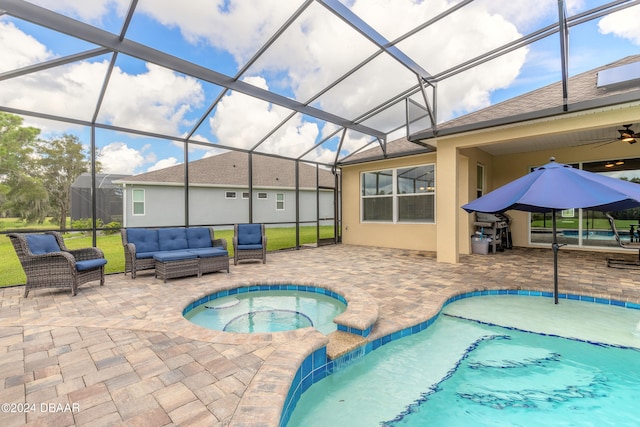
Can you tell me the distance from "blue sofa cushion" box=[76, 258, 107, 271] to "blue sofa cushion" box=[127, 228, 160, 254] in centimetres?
77

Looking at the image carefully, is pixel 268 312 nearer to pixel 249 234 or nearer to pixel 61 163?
pixel 249 234

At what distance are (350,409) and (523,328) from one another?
8.91ft

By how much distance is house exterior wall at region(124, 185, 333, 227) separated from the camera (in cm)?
711

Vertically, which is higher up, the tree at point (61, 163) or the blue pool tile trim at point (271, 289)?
the tree at point (61, 163)

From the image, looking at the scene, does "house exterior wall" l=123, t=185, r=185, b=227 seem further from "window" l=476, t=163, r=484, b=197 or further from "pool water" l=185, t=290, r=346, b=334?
"window" l=476, t=163, r=484, b=197

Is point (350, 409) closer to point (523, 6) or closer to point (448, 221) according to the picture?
point (448, 221)

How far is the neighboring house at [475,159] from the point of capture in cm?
550

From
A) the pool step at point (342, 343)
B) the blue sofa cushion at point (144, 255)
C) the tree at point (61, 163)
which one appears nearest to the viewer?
the pool step at point (342, 343)

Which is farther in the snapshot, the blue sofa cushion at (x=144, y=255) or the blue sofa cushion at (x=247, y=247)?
the blue sofa cushion at (x=247, y=247)

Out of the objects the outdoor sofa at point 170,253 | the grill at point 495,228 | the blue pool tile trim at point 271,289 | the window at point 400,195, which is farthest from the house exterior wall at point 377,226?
the outdoor sofa at point 170,253

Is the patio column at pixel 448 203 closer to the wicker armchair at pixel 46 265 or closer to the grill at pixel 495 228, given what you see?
the grill at pixel 495 228

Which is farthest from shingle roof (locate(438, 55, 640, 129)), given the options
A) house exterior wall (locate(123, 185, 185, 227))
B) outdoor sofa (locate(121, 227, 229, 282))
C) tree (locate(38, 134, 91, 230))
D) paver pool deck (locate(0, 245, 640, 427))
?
tree (locate(38, 134, 91, 230))

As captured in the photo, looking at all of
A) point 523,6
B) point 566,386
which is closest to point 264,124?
point 523,6

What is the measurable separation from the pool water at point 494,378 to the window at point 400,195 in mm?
5593
